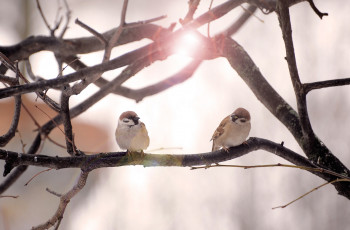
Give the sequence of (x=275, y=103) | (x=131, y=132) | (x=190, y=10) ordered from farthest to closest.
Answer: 1. (x=131, y=132)
2. (x=275, y=103)
3. (x=190, y=10)

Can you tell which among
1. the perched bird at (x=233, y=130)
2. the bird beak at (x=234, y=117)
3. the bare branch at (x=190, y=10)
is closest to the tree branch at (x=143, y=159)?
the perched bird at (x=233, y=130)

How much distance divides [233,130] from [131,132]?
15.1 inches

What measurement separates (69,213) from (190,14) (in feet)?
7.21

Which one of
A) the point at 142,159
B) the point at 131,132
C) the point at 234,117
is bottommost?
the point at 142,159

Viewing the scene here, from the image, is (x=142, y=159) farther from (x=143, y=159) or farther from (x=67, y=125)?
(x=67, y=125)

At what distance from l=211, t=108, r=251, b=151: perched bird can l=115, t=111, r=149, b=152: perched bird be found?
0.30 meters

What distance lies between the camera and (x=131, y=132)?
57.3 inches

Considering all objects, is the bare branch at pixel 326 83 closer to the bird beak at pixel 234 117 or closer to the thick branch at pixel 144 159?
the thick branch at pixel 144 159

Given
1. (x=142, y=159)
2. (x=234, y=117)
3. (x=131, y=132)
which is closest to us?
(x=142, y=159)

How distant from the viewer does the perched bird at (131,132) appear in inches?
54.5

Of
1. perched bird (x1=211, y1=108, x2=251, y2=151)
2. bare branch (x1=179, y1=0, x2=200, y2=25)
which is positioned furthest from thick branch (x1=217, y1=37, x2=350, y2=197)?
bare branch (x1=179, y1=0, x2=200, y2=25)

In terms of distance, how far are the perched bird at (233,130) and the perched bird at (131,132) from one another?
0.30m

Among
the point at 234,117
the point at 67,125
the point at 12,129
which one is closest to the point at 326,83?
the point at 234,117

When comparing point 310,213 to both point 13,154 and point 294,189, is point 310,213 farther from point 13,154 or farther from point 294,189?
point 13,154
